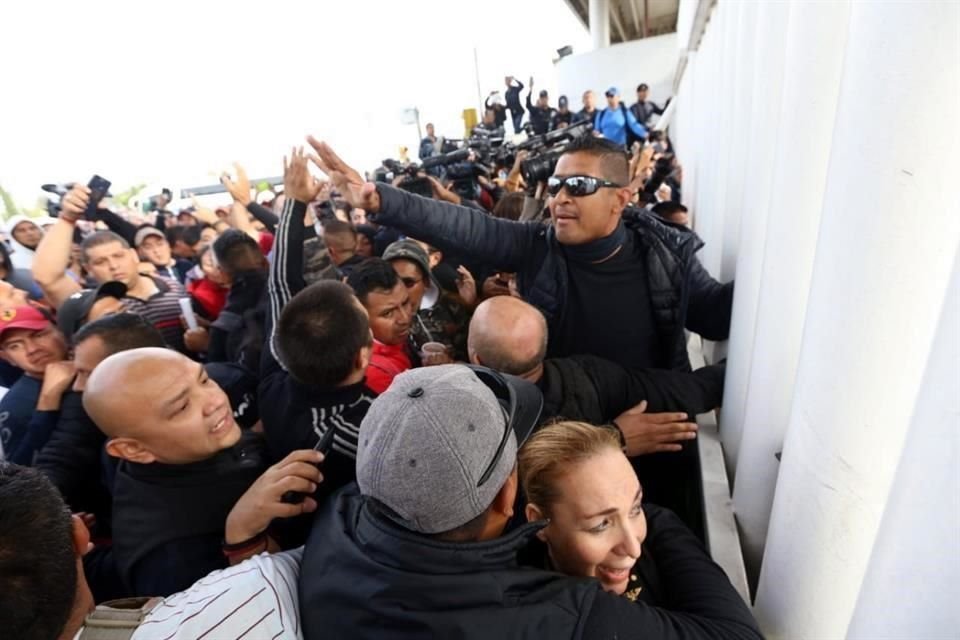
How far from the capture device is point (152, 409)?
1187 millimetres

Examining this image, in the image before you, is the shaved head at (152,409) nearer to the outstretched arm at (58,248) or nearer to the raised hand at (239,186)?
the outstretched arm at (58,248)

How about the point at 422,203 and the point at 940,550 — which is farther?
the point at 422,203

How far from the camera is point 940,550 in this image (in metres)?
0.59

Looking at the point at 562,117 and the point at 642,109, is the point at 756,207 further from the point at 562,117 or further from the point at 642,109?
the point at 562,117

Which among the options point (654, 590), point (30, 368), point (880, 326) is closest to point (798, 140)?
point (880, 326)

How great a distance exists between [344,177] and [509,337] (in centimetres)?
108

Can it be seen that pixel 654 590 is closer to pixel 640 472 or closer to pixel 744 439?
pixel 744 439

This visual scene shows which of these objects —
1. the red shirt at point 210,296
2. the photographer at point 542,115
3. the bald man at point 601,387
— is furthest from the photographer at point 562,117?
the bald man at point 601,387

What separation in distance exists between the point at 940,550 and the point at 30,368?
2.68 m

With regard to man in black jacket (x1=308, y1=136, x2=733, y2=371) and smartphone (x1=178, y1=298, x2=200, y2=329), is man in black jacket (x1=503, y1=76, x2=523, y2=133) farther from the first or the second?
man in black jacket (x1=308, y1=136, x2=733, y2=371)

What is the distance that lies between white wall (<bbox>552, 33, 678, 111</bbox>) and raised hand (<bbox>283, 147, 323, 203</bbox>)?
13.5m

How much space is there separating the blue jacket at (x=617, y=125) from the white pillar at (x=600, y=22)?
319 inches

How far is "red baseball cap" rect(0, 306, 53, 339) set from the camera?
2.01 metres

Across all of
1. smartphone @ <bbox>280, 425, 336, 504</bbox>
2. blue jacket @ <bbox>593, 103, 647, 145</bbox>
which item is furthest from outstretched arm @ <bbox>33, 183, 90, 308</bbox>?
blue jacket @ <bbox>593, 103, 647, 145</bbox>
